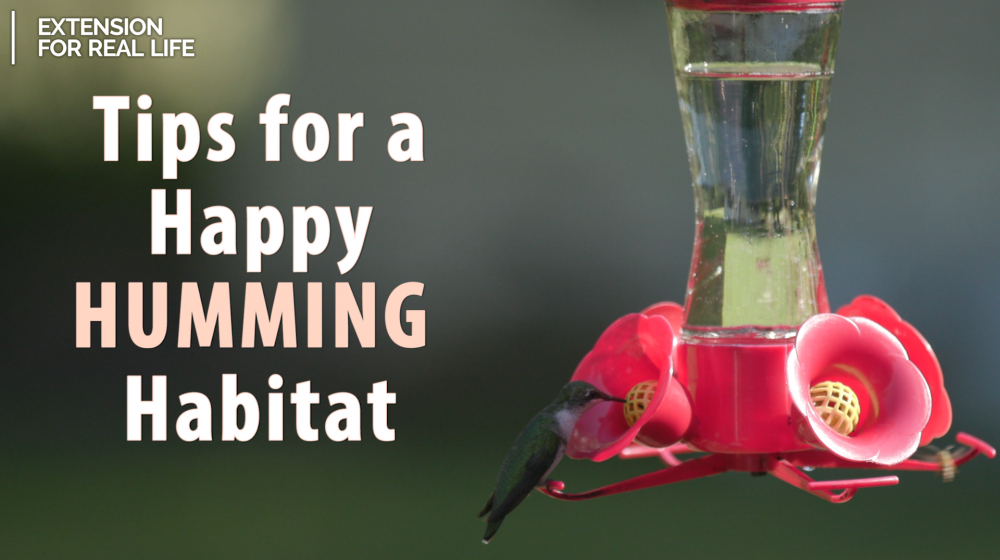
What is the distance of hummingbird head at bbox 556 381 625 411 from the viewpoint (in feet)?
4.51

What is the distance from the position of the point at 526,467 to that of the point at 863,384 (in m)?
0.50

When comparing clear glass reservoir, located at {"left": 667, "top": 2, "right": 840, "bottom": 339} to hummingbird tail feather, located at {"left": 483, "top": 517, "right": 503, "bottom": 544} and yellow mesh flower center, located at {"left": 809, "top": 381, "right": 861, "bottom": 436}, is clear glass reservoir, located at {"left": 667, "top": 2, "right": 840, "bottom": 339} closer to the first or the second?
yellow mesh flower center, located at {"left": 809, "top": 381, "right": 861, "bottom": 436}

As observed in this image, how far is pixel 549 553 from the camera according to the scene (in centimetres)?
761

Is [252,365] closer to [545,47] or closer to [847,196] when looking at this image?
[545,47]

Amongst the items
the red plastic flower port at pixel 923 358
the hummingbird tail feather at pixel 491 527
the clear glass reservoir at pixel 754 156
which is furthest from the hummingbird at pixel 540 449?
the red plastic flower port at pixel 923 358

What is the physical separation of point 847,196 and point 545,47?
2.91m

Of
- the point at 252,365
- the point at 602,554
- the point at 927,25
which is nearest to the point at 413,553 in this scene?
the point at 602,554

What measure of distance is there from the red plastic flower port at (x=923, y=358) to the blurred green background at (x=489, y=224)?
6.01 m

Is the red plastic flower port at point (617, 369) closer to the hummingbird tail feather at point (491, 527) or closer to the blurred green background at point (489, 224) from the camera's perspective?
the hummingbird tail feather at point (491, 527)

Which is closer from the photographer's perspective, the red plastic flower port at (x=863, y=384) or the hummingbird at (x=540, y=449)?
the red plastic flower port at (x=863, y=384)

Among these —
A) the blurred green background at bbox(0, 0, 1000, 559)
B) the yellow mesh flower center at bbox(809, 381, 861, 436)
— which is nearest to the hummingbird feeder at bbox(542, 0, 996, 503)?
the yellow mesh flower center at bbox(809, 381, 861, 436)

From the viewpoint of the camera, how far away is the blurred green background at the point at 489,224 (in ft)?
25.0

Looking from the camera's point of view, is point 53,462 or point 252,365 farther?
point 53,462

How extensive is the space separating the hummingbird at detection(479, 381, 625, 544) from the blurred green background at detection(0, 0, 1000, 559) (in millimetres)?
6307
